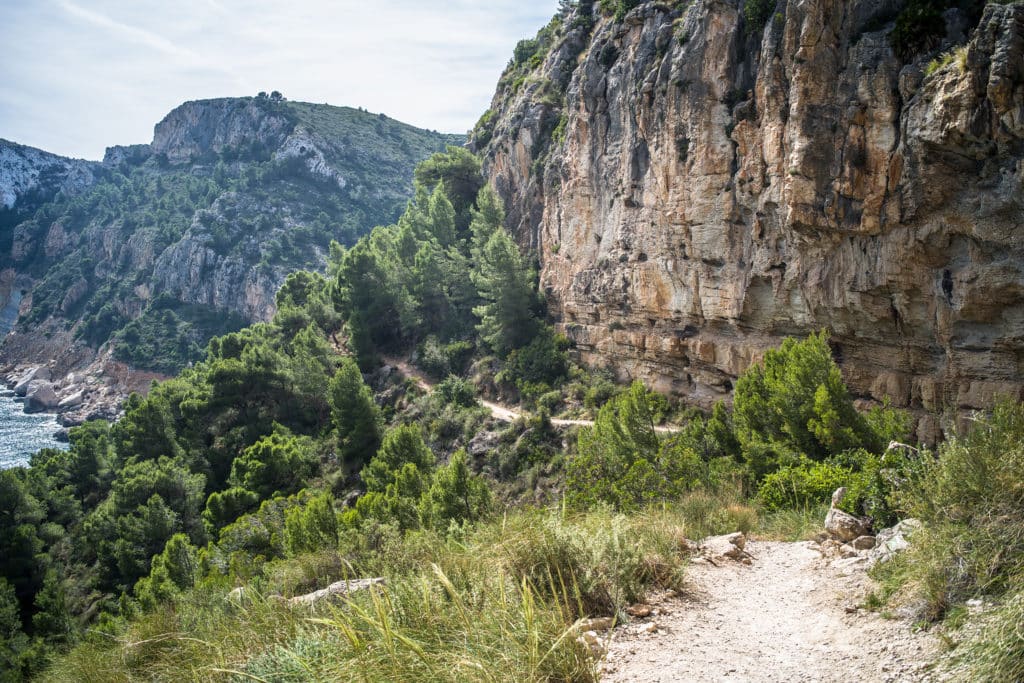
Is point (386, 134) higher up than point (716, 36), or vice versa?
point (386, 134)

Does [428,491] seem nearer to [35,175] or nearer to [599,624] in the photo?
[599,624]

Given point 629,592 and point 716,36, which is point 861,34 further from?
point 629,592

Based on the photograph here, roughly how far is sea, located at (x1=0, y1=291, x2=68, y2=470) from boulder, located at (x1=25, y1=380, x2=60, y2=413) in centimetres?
112

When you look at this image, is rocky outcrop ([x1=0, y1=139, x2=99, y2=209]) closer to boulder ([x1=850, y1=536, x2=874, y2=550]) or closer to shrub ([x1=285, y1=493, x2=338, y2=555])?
shrub ([x1=285, y1=493, x2=338, y2=555])

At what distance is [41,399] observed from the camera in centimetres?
7750

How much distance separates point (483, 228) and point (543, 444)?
674 inches

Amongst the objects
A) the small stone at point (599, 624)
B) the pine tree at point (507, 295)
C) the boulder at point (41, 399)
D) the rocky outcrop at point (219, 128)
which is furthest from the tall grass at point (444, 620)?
the rocky outcrop at point (219, 128)

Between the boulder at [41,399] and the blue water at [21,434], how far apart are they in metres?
1.25

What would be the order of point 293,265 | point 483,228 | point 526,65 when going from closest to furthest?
1. point 483,228
2. point 526,65
3. point 293,265

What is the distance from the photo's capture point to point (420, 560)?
20.5ft

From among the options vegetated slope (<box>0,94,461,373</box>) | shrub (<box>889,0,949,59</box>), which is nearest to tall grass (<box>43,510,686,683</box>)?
shrub (<box>889,0,949,59</box>)

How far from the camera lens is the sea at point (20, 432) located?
57.5 metres

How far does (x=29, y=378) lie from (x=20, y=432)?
81.9 ft

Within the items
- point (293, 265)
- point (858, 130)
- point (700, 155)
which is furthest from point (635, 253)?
point (293, 265)
